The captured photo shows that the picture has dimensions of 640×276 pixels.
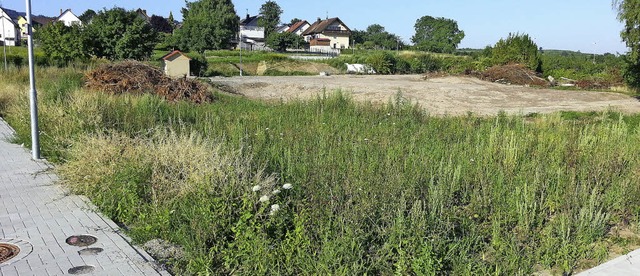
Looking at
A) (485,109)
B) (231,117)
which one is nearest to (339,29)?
(485,109)

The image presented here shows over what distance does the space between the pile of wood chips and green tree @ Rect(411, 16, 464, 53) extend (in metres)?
71.1

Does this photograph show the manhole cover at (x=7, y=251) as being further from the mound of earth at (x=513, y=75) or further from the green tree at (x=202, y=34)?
the green tree at (x=202, y=34)

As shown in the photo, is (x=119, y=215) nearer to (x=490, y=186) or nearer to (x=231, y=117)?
(x=490, y=186)

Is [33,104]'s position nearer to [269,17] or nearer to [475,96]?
[475,96]

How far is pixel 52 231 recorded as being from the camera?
5.54 m

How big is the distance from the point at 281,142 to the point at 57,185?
146 inches

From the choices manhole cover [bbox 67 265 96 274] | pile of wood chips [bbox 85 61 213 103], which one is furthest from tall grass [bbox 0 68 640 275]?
pile of wood chips [bbox 85 61 213 103]

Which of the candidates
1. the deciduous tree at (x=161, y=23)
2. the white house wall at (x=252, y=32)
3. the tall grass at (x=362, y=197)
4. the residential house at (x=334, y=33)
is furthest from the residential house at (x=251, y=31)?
the tall grass at (x=362, y=197)

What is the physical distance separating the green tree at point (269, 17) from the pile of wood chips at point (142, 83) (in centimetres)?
7835

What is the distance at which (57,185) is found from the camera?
735 cm

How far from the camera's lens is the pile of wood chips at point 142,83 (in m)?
18.0

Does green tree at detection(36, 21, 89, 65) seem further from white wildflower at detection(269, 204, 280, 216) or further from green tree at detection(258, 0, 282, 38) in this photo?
green tree at detection(258, 0, 282, 38)

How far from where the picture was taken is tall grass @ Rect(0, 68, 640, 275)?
15.6 ft

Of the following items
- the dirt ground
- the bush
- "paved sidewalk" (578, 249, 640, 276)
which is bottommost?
"paved sidewalk" (578, 249, 640, 276)
